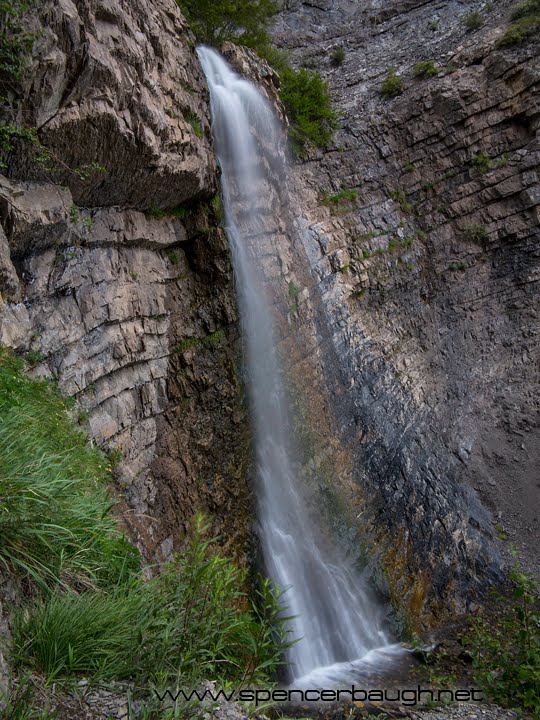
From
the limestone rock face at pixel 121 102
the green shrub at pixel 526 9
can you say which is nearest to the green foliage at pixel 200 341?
the limestone rock face at pixel 121 102

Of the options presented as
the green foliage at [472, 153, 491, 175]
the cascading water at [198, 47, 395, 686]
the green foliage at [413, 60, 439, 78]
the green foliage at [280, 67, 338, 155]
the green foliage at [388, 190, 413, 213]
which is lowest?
the cascading water at [198, 47, 395, 686]

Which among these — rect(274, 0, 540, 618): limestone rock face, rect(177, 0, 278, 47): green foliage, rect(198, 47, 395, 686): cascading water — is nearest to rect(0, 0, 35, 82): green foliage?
rect(198, 47, 395, 686): cascading water

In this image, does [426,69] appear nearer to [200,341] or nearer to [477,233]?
[477,233]

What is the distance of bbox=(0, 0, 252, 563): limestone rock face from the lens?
563 cm

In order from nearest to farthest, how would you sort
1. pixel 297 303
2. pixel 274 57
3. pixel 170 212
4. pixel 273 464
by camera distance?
pixel 170 212
pixel 273 464
pixel 297 303
pixel 274 57

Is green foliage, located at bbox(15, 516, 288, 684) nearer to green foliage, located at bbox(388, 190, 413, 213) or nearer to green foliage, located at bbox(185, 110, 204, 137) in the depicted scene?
green foliage, located at bbox(185, 110, 204, 137)

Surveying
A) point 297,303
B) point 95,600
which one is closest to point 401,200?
point 297,303

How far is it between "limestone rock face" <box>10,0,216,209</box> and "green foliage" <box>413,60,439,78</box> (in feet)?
29.7

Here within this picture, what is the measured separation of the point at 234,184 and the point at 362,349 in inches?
183

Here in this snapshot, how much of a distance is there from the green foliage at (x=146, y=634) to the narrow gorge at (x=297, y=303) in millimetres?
157

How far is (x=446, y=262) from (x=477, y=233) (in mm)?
1168

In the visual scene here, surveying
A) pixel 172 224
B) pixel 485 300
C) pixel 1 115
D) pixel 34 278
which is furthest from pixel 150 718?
pixel 485 300

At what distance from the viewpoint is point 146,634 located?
2795 mm

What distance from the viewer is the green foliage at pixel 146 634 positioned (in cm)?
251
